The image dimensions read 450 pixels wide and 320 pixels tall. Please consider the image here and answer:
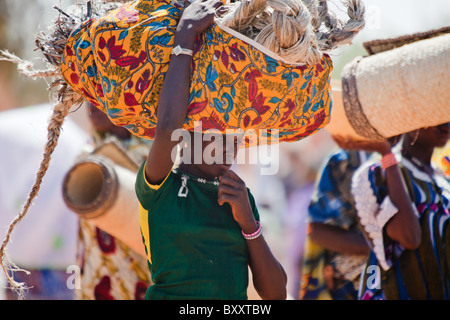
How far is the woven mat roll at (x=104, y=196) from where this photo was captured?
10.7ft

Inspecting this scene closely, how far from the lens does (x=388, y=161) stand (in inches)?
143

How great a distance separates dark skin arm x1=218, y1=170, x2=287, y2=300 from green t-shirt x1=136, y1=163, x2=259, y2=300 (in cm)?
5

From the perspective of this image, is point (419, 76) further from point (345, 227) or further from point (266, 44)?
point (345, 227)

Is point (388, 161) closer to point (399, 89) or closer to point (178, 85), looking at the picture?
point (399, 89)

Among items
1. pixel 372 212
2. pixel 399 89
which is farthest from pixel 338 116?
pixel 372 212

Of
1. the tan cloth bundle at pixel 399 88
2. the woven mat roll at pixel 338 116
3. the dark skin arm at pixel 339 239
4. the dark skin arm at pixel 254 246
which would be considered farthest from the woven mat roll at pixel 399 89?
the dark skin arm at pixel 339 239

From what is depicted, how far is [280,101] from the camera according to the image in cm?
211

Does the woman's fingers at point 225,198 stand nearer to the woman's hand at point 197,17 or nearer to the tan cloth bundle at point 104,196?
the woman's hand at point 197,17

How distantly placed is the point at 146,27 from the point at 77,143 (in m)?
3.72

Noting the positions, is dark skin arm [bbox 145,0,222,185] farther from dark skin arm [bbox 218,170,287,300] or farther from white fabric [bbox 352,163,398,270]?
white fabric [bbox 352,163,398,270]

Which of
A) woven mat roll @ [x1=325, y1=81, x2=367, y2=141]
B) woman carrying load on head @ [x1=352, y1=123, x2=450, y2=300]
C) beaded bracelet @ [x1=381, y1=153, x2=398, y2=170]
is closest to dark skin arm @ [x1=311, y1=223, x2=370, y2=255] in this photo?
woman carrying load on head @ [x1=352, y1=123, x2=450, y2=300]

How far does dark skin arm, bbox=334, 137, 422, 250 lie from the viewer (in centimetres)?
348

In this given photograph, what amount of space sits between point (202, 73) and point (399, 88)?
111 centimetres

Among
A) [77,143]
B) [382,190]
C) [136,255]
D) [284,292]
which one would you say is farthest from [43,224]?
[284,292]
